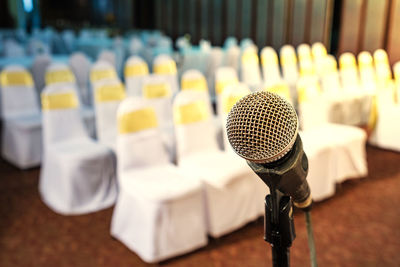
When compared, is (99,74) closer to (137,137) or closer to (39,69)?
(39,69)

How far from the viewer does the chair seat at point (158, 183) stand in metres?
2.87

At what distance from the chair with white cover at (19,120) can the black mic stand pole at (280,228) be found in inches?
167

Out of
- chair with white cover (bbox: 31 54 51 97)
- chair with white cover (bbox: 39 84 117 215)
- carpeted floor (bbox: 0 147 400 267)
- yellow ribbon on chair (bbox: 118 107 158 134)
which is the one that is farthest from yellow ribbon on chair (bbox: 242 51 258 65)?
yellow ribbon on chair (bbox: 118 107 158 134)

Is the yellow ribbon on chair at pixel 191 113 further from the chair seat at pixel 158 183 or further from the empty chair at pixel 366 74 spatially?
the empty chair at pixel 366 74

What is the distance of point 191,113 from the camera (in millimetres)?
3611

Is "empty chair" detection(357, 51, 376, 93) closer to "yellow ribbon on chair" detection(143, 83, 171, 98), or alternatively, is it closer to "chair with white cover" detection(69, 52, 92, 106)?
"yellow ribbon on chair" detection(143, 83, 171, 98)

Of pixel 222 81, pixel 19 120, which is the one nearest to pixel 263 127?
pixel 222 81

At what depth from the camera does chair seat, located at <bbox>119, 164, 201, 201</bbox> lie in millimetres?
2873

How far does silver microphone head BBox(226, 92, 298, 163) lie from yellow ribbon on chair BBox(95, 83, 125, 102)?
3.54 metres

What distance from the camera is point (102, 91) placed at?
4172 mm

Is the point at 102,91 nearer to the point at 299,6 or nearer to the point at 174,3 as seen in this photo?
the point at 299,6

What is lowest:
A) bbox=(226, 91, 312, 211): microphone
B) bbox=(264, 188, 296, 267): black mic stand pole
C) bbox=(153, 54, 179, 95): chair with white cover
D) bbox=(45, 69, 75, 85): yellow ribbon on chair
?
bbox=(153, 54, 179, 95): chair with white cover

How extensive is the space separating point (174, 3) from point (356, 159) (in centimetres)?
1078

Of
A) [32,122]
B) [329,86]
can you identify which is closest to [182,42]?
[329,86]
